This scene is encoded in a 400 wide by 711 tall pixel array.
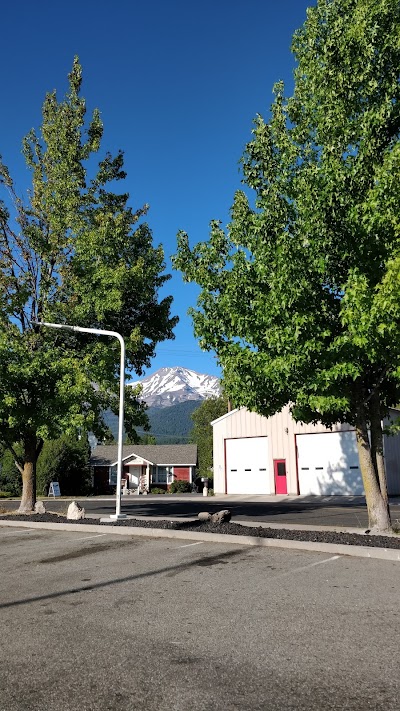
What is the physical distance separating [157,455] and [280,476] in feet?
85.1

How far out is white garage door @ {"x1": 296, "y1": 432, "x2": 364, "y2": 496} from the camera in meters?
30.5

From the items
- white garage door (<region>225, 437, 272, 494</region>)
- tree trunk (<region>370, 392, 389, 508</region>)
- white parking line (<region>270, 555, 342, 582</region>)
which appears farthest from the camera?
white garage door (<region>225, 437, 272, 494</region>)

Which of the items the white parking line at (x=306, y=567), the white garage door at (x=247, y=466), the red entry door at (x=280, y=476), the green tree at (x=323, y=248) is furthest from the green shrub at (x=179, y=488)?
the white parking line at (x=306, y=567)

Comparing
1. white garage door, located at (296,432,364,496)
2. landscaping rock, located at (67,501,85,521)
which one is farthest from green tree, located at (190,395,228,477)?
landscaping rock, located at (67,501,85,521)

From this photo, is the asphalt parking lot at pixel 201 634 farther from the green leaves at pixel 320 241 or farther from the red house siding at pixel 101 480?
the red house siding at pixel 101 480

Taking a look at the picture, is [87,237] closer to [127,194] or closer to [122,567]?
[127,194]

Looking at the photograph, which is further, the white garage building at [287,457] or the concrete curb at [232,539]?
the white garage building at [287,457]

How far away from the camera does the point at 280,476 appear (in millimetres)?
32812

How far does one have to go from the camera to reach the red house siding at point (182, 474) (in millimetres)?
55550

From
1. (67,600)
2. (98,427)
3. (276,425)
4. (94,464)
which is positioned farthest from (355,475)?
(94,464)

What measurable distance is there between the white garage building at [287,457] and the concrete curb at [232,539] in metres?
20.2

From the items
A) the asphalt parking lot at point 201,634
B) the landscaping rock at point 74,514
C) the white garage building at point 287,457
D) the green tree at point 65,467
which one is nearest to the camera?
the asphalt parking lot at point 201,634

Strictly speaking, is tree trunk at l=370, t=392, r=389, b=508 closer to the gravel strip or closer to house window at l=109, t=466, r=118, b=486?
the gravel strip

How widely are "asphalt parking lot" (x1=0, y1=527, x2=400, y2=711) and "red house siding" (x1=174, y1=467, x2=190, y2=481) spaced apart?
47390 mm
